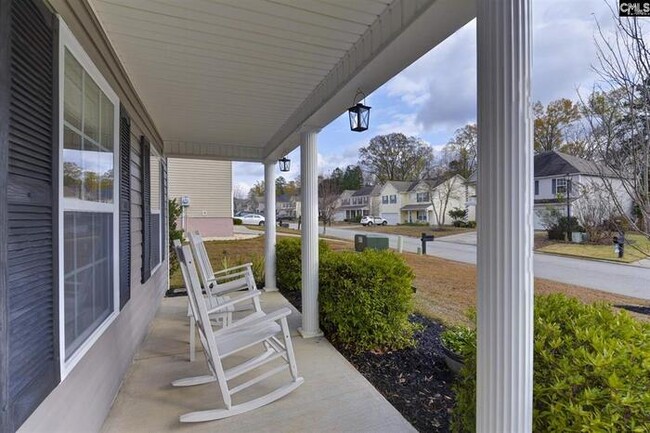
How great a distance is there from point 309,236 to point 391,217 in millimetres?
31597

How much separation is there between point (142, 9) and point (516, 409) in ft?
8.66

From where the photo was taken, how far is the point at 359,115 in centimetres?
269

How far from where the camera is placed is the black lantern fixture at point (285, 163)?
18.3 feet

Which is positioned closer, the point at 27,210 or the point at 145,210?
the point at 27,210

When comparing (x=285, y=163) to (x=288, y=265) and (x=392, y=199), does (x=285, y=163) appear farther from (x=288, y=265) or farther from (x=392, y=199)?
(x=392, y=199)

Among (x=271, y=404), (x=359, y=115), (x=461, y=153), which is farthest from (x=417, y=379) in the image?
(x=461, y=153)

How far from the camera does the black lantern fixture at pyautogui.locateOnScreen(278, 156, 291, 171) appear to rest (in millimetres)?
5578

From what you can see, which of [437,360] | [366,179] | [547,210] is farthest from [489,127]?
[366,179]

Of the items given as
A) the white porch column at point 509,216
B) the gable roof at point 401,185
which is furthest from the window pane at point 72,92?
the gable roof at point 401,185

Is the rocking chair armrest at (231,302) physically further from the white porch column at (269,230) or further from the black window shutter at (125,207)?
the white porch column at (269,230)

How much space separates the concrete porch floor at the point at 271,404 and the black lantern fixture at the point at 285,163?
3205mm

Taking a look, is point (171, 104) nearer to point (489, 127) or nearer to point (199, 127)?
point (199, 127)

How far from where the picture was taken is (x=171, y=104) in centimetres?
351

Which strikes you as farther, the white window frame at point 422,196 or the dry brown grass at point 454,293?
the white window frame at point 422,196
